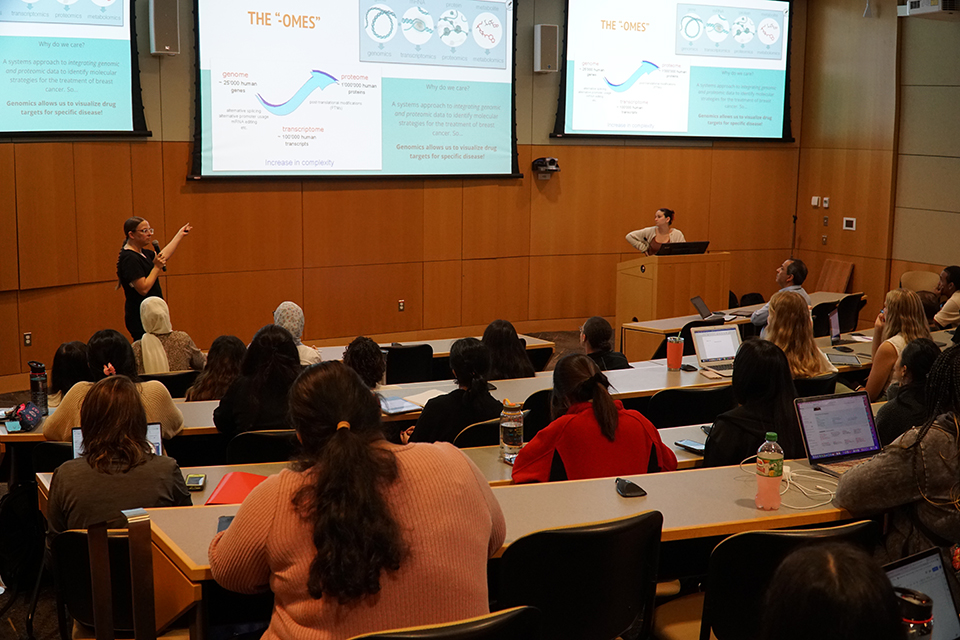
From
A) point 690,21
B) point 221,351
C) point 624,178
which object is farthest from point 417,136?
point 221,351

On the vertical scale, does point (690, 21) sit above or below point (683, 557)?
above

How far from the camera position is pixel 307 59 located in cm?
848

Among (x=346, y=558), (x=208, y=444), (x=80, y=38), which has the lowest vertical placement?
(x=208, y=444)

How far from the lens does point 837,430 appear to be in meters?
3.45

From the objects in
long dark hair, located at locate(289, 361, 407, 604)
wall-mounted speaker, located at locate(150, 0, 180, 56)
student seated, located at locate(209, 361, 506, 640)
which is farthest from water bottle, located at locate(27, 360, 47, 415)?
wall-mounted speaker, located at locate(150, 0, 180, 56)

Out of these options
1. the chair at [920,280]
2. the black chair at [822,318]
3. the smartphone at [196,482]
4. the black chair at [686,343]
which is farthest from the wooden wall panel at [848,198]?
the smartphone at [196,482]

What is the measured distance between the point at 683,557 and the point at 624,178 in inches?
310

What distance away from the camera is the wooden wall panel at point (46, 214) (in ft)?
24.4

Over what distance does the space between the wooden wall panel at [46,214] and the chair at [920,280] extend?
8590 millimetres

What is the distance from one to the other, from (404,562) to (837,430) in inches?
85.3

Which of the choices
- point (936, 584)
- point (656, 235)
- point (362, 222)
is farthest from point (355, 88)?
point (936, 584)

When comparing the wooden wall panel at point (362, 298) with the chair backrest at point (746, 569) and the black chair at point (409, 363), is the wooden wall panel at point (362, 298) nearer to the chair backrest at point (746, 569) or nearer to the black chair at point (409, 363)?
the black chair at point (409, 363)

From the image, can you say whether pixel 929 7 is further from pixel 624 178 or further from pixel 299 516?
pixel 299 516

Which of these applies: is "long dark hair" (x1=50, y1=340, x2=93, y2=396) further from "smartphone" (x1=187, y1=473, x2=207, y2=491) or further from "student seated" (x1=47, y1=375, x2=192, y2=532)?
"student seated" (x1=47, y1=375, x2=192, y2=532)
